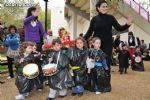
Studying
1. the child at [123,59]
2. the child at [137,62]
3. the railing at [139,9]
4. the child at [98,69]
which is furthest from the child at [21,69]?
the railing at [139,9]

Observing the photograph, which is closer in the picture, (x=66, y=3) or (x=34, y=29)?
(x=34, y=29)

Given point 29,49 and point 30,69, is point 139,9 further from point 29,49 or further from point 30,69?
point 30,69

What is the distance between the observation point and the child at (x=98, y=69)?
9133 mm

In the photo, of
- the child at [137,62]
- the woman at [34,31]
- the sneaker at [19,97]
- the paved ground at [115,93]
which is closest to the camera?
the sneaker at [19,97]

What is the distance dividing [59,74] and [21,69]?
0.88 m

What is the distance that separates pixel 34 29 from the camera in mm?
9961

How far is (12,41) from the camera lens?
11.7 metres

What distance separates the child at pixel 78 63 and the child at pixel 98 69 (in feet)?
0.62

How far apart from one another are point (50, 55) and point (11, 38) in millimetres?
3220

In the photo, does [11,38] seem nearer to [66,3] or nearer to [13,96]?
[13,96]

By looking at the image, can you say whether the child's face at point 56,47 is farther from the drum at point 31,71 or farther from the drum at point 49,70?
the drum at point 31,71

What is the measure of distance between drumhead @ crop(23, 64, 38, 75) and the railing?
1680cm

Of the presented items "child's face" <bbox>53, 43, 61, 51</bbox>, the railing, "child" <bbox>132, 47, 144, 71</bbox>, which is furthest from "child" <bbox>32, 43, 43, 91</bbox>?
the railing

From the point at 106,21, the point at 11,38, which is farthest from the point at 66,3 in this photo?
the point at 106,21
